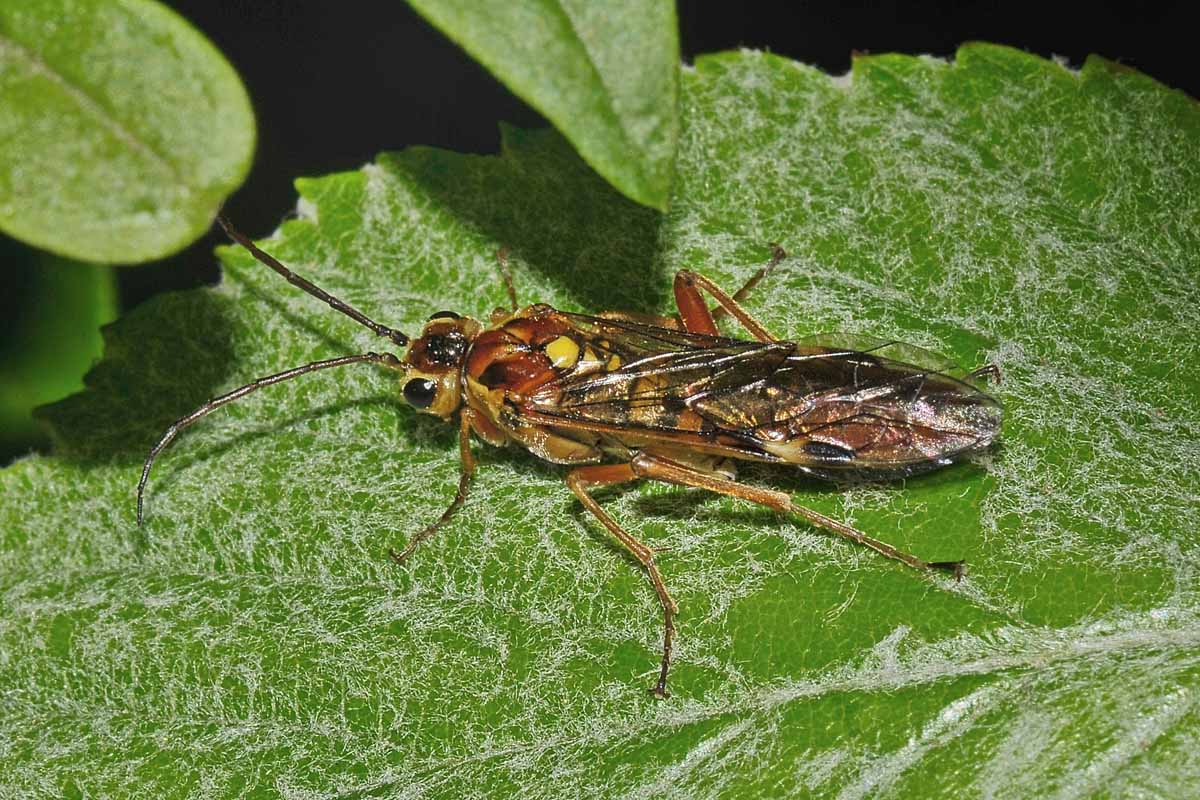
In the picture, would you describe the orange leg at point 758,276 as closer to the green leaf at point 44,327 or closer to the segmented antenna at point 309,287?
the segmented antenna at point 309,287

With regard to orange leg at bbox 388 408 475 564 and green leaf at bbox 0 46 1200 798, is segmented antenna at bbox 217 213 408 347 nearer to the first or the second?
green leaf at bbox 0 46 1200 798

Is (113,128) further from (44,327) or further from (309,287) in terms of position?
(44,327)

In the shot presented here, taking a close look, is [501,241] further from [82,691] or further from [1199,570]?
[1199,570]

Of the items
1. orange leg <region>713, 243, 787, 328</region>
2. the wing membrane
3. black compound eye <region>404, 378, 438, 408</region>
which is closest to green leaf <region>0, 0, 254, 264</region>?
black compound eye <region>404, 378, 438, 408</region>

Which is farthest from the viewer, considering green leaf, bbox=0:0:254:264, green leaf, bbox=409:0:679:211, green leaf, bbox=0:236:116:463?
green leaf, bbox=0:236:116:463

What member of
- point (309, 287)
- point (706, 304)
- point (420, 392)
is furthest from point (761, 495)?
point (309, 287)

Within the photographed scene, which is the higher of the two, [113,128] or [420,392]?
[113,128]
